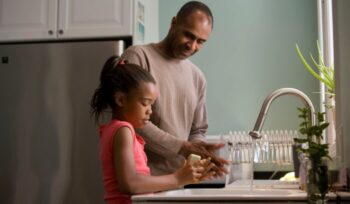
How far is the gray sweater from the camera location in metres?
1.76

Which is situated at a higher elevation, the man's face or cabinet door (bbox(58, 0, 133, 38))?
cabinet door (bbox(58, 0, 133, 38))

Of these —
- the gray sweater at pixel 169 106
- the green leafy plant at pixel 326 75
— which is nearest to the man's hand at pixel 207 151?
the gray sweater at pixel 169 106

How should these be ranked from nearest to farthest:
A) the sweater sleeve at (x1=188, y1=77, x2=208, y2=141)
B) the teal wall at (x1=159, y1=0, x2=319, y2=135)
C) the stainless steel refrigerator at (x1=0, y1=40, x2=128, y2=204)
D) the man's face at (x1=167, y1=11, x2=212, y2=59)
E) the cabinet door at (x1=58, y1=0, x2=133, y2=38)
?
the man's face at (x1=167, y1=11, x2=212, y2=59), the sweater sleeve at (x1=188, y1=77, x2=208, y2=141), the stainless steel refrigerator at (x1=0, y1=40, x2=128, y2=204), the cabinet door at (x1=58, y1=0, x2=133, y2=38), the teal wall at (x1=159, y1=0, x2=319, y2=135)

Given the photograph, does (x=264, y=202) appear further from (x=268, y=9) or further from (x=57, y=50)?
(x=268, y=9)

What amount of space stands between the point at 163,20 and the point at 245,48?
0.58 metres

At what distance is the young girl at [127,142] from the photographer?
3.89 ft

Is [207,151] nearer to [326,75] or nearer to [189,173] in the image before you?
[189,173]

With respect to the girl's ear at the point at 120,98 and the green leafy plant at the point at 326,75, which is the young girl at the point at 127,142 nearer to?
the girl's ear at the point at 120,98

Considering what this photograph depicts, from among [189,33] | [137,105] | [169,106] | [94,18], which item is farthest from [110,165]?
[94,18]

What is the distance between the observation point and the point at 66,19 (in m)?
2.96

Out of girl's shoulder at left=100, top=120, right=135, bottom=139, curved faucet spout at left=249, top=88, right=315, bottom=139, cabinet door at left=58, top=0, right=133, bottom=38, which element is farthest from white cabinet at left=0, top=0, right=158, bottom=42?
girl's shoulder at left=100, top=120, right=135, bottom=139

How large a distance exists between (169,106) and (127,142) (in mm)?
687

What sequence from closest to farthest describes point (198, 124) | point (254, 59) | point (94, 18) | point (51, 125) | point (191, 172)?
point (191, 172) → point (198, 124) → point (51, 125) → point (94, 18) → point (254, 59)

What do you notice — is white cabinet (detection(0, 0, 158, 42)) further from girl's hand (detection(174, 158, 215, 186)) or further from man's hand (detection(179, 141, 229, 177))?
girl's hand (detection(174, 158, 215, 186))
